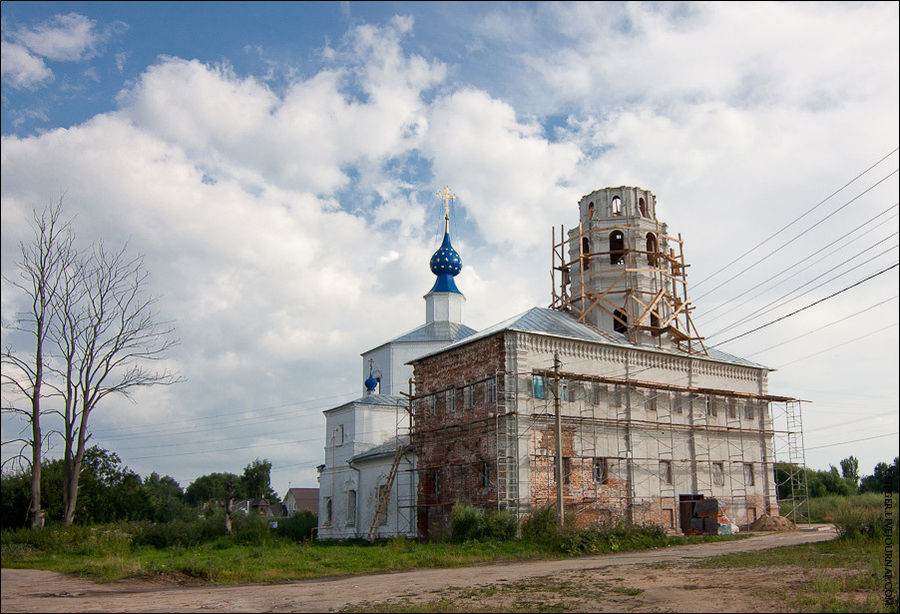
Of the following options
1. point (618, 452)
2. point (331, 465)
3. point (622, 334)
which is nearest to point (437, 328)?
point (331, 465)

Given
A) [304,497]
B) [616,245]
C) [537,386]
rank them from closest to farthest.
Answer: [537,386] < [616,245] < [304,497]

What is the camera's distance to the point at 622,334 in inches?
1180

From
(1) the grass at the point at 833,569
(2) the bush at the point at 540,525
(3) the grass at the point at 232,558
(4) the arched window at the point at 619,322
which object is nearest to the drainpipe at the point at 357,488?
(3) the grass at the point at 232,558

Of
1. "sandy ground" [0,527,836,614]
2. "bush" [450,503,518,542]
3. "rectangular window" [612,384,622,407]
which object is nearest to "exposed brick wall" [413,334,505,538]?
"bush" [450,503,518,542]

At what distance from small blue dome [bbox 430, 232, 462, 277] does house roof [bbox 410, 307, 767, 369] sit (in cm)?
965

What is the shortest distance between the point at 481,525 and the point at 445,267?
1882 centimetres

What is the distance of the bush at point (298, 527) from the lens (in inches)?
1395

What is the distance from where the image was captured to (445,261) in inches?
1540

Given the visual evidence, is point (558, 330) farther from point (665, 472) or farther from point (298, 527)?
point (298, 527)

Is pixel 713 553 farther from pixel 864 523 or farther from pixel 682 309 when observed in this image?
pixel 682 309

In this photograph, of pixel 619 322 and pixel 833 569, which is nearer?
pixel 833 569

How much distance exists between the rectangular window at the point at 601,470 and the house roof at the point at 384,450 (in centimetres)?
736

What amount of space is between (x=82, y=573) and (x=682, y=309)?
22961 millimetres

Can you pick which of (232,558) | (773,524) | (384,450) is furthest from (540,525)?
(773,524)
